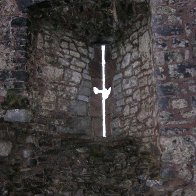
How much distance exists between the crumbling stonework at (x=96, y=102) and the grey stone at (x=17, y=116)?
13 mm

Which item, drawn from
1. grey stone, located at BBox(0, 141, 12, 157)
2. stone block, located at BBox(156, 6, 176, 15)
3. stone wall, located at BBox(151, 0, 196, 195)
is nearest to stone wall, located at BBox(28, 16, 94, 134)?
grey stone, located at BBox(0, 141, 12, 157)

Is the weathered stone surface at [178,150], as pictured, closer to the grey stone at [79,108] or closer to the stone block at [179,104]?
the stone block at [179,104]

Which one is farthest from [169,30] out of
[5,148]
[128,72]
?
[5,148]

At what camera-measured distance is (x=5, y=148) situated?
493 cm

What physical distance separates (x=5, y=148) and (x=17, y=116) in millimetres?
425

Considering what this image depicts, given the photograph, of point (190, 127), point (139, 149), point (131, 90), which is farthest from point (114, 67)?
point (190, 127)

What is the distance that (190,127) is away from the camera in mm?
4488

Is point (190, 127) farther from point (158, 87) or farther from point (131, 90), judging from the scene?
point (131, 90)

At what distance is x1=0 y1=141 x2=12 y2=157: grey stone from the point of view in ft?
16.1

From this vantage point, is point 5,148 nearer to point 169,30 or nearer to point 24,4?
point 24,4

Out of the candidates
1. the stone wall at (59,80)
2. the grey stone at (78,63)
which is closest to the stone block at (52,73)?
the stone wall at (59,80)

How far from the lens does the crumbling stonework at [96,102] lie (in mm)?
4617

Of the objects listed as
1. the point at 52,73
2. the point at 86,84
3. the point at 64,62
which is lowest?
the point at 86,84

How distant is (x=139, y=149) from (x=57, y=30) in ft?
7.03
